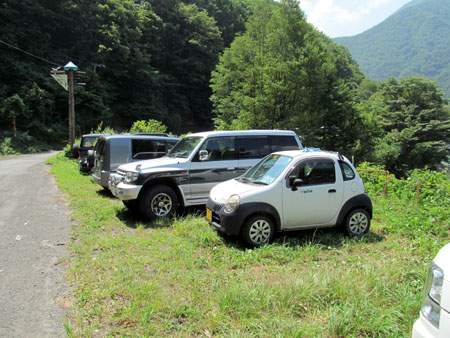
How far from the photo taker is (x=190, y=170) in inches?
297

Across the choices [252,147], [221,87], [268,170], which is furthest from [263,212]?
[221,87]

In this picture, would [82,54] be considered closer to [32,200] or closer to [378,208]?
[32,200]

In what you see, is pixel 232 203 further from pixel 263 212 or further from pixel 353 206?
pixel 353 206

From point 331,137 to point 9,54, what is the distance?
1321 inches

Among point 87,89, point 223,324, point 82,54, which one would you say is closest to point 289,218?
point 223,324

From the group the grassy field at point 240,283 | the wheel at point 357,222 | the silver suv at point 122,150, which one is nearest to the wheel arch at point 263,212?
the grassy field at point 240,283

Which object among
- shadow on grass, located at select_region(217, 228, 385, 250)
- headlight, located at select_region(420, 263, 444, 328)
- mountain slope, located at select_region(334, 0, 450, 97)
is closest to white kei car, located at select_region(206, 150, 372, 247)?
shadow on grass, located at select_region(217, 228, 385, 250)

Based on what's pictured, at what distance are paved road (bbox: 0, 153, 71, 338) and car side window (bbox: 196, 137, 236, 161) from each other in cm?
339

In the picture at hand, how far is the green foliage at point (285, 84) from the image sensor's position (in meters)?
25.6

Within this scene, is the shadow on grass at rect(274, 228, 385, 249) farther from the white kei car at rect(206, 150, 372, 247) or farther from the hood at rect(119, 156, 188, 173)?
the hood at rect(119, 156, 188, 173)

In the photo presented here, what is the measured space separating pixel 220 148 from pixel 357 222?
11.1 feet

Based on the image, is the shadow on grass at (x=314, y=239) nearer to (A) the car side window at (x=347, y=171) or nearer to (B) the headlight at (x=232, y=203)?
(B) the headlight at (x=232, y=203)

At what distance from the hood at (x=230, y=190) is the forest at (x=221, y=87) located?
17.1 m

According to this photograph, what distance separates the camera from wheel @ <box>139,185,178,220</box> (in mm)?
7227
